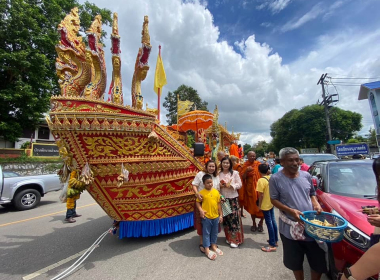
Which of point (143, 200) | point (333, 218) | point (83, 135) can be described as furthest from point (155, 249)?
point (333, 218)

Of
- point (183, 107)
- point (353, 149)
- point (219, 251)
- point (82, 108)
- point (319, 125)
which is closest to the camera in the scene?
point (82, 108)

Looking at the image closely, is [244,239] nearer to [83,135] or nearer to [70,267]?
[70,267]

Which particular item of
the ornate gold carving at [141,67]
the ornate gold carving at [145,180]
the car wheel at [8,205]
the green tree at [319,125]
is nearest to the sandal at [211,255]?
the ornate gold carving at [145,180]

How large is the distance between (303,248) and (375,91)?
27.1 m

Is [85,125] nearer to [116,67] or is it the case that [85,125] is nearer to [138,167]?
[138,167]

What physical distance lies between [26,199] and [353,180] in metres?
8.81

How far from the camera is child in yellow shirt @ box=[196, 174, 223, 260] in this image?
2859mm

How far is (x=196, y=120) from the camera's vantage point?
6227mm

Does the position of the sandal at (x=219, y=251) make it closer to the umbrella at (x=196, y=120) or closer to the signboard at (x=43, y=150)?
the umbrella at (x=196, y=120)

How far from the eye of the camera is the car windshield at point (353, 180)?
103 inches

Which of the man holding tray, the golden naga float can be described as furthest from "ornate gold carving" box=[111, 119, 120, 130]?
the man holding tray

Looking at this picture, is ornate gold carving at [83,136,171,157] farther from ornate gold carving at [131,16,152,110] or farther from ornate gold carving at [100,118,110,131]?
ornate gold carving at [131,16,152,110]

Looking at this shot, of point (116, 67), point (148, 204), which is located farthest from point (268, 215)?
point (116, 67)

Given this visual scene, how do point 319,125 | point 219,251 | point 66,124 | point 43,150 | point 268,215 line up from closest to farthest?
point 66,124
point 219,251
point 268,215
point 43,150
point 319,125
